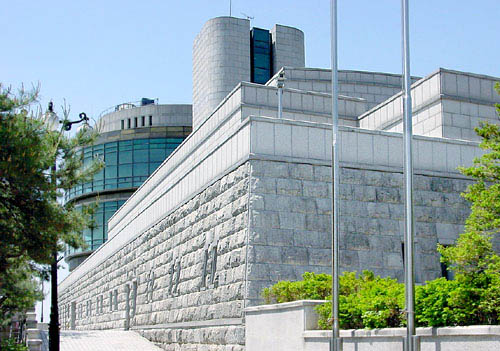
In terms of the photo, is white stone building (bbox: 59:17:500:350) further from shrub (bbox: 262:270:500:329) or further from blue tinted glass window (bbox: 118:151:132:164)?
blue tinted glass window (bbox: 118:151:132:164)

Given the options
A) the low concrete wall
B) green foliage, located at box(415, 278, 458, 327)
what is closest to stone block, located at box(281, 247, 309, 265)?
the low concrete wall

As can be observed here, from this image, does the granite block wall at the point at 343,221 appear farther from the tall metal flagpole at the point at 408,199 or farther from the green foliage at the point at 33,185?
the tall metal flagpole at the point at 408,199

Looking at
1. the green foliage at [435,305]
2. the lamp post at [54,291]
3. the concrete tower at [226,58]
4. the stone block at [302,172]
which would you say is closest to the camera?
the green foliage at [435,305]

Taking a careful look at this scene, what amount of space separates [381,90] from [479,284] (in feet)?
73.0

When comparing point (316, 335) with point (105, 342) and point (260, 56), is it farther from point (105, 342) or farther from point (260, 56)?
point (260, 56)

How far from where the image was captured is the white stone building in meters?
18.1

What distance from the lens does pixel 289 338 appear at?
15.1 metres

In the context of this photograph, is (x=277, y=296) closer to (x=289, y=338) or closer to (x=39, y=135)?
(x=289, y=338)

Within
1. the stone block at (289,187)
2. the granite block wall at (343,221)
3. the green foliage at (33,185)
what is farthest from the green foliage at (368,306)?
the green foliage at (33,185)

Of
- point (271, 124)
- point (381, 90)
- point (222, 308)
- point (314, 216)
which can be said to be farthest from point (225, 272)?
point (381, 90)

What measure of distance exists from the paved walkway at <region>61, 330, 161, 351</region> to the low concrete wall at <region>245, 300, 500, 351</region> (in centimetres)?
912

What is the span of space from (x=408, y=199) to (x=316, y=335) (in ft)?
12.1

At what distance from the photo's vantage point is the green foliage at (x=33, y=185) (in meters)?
15.0

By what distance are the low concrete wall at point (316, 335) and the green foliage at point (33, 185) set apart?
471 centimetres
